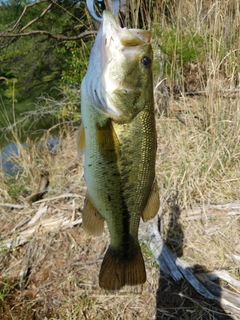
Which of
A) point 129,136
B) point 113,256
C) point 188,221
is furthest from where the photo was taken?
point 188,221

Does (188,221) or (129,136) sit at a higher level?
(129,136)

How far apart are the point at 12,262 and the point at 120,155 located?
251 centimetres

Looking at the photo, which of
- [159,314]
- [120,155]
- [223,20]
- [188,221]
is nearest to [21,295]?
[159,314]

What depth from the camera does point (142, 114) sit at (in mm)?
1258

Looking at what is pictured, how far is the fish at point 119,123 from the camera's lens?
1.22 meters

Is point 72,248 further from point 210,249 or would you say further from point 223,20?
point 223,20

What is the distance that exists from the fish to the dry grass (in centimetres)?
158

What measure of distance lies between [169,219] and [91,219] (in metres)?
1.85

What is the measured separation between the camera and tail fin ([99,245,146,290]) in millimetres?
1517

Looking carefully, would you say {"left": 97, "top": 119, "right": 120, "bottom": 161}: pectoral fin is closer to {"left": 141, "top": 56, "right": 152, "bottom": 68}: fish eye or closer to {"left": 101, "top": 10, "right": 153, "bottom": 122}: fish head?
{"left": 101, "top": 10, "right": 153, "bottom": 122}: fish head

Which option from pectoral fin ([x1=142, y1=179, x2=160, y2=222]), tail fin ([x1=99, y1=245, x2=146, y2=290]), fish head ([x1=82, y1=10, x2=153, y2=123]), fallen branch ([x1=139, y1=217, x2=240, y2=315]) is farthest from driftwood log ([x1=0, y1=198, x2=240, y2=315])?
fish head ([x1=82, y1=10, x2=153, y2=123])

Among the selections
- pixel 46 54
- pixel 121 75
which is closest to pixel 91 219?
pixel 121 75

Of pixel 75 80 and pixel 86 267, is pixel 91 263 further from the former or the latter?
pixel 75 80

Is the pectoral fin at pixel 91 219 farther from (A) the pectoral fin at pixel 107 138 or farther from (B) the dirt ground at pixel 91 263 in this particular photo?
(B) the dirt ground at pixel 91 263
